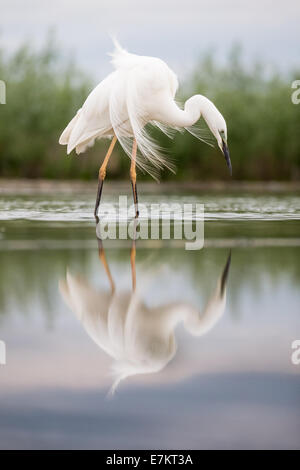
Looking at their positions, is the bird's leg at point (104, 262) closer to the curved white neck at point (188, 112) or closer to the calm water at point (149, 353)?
the calm water at point (149, 353)

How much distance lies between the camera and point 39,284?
3.89 m

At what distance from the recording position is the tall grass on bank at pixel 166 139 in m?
26.6

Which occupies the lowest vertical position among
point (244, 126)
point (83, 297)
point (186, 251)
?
point (83, 297)

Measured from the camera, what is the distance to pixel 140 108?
8406mm

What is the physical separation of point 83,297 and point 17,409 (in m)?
1.41

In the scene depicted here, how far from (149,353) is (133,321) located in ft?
1.42

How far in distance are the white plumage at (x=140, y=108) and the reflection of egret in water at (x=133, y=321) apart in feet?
14.3

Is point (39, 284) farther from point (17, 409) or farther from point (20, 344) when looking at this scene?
point (17, 409)

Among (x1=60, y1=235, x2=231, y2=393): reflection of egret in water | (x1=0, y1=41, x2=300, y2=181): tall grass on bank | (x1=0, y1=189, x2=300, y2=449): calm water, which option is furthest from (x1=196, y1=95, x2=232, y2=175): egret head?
(x1=0, y1=41, x2=300, y2=181): tall grass on bank

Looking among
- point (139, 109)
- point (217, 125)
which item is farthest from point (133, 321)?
point (139, 109)

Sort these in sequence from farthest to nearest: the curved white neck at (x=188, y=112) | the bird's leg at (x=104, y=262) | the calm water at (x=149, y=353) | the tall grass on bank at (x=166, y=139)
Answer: the tall grass on bank at (x=166, y=139) → the curved white neck at (x=188, y=112) → the bird's leg at (x=104, y=262) → the calm water at (x=149, y=353)

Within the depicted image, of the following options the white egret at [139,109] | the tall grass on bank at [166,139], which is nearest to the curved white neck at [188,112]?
the white egret at [139,109]

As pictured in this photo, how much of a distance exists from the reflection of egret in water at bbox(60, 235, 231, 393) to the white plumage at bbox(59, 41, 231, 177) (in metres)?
4.37
